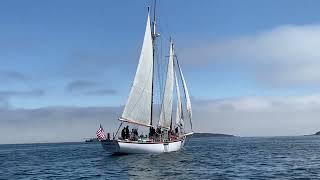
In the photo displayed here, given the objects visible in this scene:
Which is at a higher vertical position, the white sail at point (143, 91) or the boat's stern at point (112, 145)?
the white sail at point (143, 91)

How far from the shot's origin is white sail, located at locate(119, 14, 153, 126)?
81.2 m

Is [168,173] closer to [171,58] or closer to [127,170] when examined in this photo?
[127,170]

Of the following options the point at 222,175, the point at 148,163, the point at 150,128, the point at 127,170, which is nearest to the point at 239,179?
the point at 222,175

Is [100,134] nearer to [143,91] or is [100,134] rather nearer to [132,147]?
[132,147]

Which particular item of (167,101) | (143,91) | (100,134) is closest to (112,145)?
(100,134)

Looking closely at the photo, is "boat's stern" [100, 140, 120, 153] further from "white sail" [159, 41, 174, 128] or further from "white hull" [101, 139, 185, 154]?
"white sail" [159, 41, 174, 128]

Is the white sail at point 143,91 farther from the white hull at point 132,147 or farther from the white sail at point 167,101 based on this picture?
the white sail at point 167,101

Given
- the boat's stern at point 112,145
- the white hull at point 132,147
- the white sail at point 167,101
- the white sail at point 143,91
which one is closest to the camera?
the boat's stern at point 112,145

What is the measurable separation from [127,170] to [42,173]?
894 cm

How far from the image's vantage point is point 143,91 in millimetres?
83625

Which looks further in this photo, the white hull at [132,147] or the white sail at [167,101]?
the white sail at [167,101]

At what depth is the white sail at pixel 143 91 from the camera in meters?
81.2

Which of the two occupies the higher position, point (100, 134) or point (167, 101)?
point (167, 101)

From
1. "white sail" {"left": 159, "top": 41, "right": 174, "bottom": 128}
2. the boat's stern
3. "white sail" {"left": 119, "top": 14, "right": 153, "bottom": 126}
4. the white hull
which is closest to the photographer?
the boat's stern
